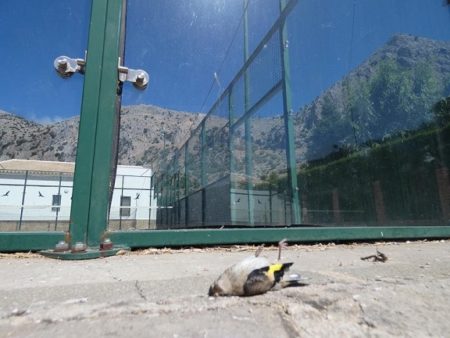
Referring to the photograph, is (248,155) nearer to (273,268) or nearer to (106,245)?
(106,245)

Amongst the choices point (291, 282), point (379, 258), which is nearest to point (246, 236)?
point (379, 258)

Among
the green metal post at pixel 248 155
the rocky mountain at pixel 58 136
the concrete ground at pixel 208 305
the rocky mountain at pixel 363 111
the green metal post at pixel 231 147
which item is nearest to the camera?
the concrete ground at pixel 208 305

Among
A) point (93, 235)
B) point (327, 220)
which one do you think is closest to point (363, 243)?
point (327, 220)

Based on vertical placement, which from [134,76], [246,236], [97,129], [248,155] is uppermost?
[248,155]

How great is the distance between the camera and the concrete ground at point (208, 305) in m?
0.54

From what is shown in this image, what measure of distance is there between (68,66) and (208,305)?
1.31m

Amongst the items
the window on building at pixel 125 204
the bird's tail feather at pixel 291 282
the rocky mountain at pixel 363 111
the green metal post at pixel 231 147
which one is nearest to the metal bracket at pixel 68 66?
the rocky mountain at pixel 363 111

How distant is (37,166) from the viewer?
7.44 feet

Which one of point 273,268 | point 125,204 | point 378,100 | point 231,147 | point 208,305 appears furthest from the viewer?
point 231,147

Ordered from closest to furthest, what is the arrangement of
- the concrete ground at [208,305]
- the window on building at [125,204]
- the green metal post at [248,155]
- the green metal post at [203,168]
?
the concrete ground at [208,305] → the window on building at [125,204] → the green metal post at [248,155] → the green metal post at [203,168]

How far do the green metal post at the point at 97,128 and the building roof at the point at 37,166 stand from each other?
0.36 m

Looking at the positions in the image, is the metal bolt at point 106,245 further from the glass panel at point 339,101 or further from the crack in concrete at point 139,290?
the glass panel at point 339,101

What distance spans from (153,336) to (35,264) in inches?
34.5

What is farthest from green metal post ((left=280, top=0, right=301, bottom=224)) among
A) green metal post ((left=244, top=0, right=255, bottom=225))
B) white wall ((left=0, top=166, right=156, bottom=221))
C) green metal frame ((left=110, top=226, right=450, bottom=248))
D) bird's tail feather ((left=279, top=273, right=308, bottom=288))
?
bird's tail feather ((left=279, top=273, right=308, bottom=288))
